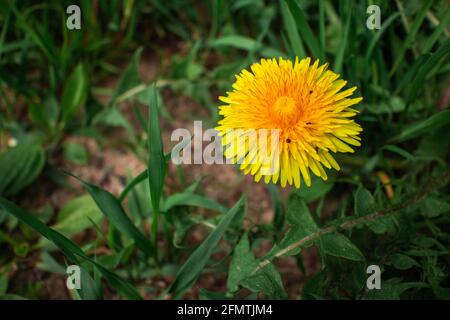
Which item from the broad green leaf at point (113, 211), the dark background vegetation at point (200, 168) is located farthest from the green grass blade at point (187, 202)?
the broad green leaf at point (113, 211)

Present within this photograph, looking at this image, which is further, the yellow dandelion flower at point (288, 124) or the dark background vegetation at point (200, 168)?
the dark background vegetation at point (200, 168)

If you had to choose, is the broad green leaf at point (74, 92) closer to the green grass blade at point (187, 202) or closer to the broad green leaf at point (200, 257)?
the green grass blade at point (187, 202)

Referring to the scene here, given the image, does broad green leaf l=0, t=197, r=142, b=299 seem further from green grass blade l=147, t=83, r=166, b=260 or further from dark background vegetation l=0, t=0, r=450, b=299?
green grass blade l=147, t=83, r=166, b=260

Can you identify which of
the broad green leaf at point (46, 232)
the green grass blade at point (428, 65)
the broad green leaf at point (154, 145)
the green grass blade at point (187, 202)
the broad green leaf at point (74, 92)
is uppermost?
the broad green leaf at point (74, 92)

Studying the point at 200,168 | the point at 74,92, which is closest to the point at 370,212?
the point at 200,168

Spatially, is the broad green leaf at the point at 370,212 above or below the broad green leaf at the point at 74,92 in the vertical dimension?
below

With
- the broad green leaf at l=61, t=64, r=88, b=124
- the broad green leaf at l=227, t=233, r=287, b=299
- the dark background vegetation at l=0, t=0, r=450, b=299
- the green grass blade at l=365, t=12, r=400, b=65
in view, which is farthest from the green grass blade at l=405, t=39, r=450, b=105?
the broad green leaf at l=61, t=64, r=88, b=124
